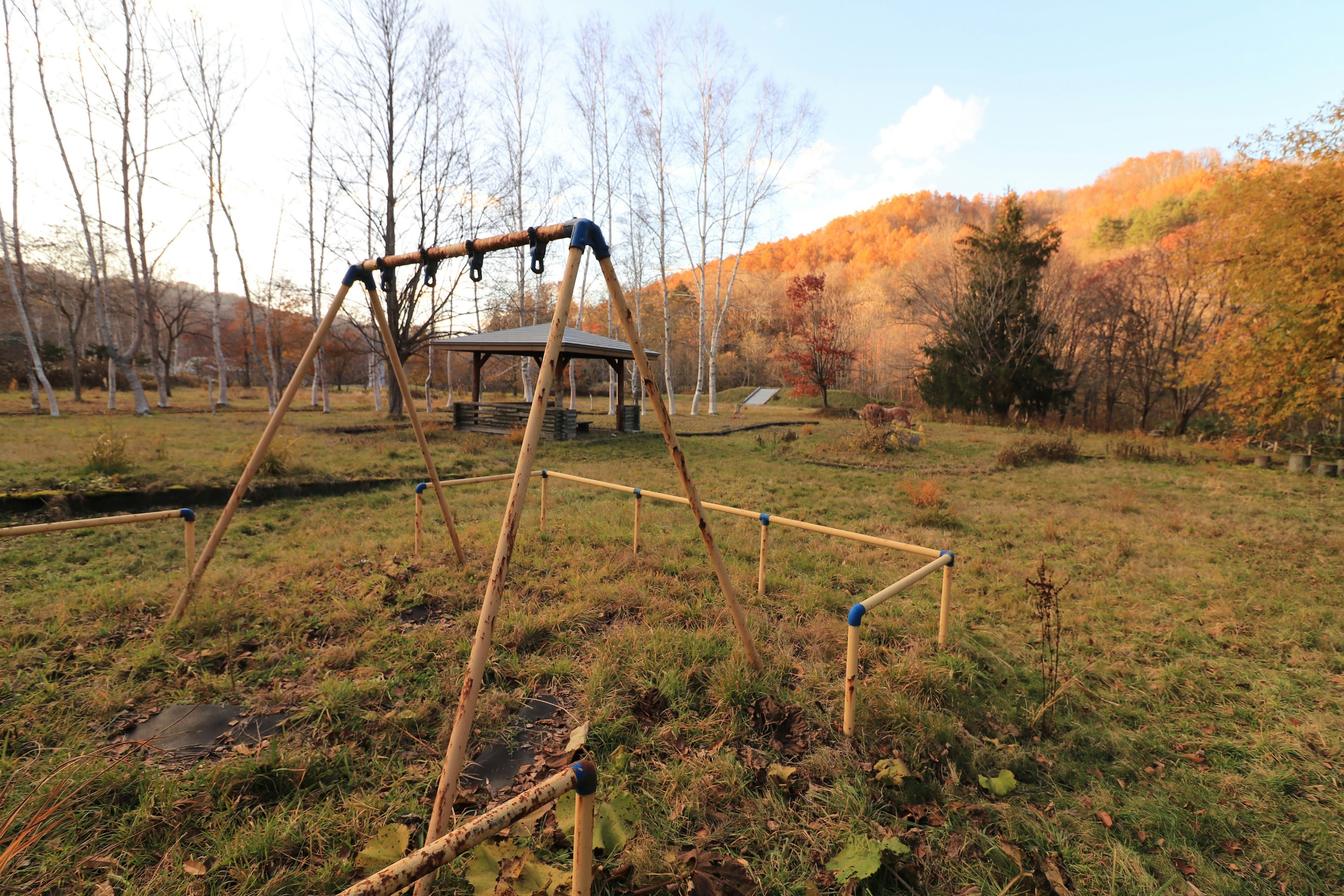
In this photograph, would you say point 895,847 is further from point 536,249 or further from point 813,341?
point 813,341

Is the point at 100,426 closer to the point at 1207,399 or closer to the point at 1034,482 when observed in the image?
the point at 1034,482

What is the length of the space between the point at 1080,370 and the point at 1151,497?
20.5 metres

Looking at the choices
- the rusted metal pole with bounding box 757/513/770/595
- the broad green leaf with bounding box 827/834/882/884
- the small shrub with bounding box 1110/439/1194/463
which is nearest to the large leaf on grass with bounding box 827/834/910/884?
the broad green leaf with bounding box 827/834/882/884

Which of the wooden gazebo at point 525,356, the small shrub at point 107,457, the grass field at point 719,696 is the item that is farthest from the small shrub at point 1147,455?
the small shrub at point 107,457

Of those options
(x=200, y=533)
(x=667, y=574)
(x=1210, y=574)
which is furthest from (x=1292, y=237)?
(x=200, y=533)

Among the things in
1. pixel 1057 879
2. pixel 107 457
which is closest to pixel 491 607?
pixel 1057 879

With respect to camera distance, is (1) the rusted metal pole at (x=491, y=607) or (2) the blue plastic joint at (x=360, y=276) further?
(2) the blue plastic joint at (x=360, y=276)

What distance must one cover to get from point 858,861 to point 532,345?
13168 millimetres

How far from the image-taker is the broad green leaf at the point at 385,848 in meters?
1.64

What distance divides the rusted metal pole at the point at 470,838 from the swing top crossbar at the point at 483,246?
1886 mm

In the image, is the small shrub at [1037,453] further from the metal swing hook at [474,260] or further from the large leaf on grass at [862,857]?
the metal swing hook at [474,260]

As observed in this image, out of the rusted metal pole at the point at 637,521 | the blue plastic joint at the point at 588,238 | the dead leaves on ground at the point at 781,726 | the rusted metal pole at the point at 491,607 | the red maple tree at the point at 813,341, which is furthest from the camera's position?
the red maple tree at the point at 813,341

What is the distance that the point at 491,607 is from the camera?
1.63 meters

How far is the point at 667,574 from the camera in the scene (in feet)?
15.1
